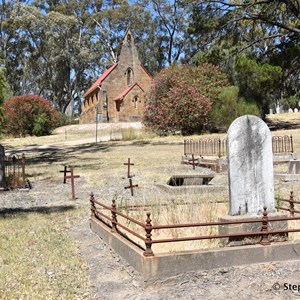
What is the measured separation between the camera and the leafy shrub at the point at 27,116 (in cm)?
4303

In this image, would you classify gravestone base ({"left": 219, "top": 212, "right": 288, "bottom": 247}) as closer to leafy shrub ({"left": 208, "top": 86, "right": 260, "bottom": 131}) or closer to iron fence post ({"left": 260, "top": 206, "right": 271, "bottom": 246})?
iron fence post ({"left": 260, "top": 206, "right": 271, "bottom": 246})

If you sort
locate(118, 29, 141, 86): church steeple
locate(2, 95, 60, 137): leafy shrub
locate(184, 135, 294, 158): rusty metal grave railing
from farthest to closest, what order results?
locate(118, 29, 141, 86): church steeple → locate(2, 95, 60, 137): leafy shrub → locate(184, 135, 294, 158): rusty metal grave railing

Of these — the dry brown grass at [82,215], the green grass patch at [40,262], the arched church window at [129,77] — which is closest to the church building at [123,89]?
the arched church window at [129,77]

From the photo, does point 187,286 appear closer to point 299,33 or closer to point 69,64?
point 299,33

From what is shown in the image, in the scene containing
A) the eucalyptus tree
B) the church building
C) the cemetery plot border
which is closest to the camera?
the cemetery plot border

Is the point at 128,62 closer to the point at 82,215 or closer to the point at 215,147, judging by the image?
the point at 215,147

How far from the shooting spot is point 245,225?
6348 millimetres

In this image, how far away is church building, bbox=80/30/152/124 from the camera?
52656 mm

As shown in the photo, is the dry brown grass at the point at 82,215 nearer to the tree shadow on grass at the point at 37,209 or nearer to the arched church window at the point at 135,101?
the tree shadow on grass at the point at 37,209

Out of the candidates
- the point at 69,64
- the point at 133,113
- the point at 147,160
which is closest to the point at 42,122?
the point at 133,113

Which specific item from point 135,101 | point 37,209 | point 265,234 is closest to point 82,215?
point 37,209

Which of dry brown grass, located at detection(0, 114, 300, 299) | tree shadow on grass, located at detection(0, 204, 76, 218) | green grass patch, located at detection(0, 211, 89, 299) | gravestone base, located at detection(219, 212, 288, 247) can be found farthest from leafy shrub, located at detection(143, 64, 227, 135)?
gravestone base, located at detection(219, 212, 288, 247)

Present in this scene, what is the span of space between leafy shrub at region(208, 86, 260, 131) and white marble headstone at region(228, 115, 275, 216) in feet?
86.8

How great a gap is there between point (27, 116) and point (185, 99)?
18532 millimetres
